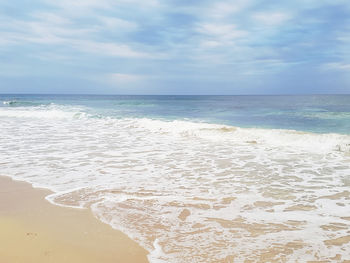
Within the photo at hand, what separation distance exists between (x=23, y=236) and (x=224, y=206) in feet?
9.87

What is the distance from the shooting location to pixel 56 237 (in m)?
3.80

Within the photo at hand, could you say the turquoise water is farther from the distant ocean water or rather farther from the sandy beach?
the sandy beach

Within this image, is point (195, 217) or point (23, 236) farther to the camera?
point (195, 217)

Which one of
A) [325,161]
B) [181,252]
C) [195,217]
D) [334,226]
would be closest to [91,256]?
[181,252]

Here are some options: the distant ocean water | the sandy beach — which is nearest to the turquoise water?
the distant ocean water

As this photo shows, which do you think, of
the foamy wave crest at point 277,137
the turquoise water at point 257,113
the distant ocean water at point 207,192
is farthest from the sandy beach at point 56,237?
the turquoise water at point 257,113

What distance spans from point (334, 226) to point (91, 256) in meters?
3.32

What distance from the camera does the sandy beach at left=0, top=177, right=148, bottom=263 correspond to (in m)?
3.32

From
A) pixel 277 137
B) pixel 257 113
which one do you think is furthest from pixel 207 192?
pixel 257 113

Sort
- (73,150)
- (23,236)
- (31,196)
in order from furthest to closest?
(73,150), (31,196), (23,236)

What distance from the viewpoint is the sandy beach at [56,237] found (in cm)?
332

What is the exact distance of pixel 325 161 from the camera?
880 centimetres

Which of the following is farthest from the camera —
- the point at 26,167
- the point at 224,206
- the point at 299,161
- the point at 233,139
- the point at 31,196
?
the point at 233,139

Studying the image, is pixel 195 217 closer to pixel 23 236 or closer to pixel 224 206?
pixel 224 206
